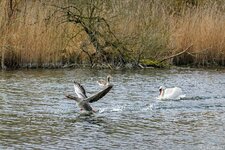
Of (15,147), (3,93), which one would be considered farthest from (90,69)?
(15,147)

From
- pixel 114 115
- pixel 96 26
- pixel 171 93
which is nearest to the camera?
pixel 114 115

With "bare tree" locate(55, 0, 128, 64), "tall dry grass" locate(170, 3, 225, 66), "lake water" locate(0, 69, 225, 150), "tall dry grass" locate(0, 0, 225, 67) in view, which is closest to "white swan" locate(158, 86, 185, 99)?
"lake water" locate(0, 69, 225, 150)

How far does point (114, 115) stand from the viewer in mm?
10906

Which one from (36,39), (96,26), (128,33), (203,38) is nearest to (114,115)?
(36,39)

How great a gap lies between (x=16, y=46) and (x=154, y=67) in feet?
14.1

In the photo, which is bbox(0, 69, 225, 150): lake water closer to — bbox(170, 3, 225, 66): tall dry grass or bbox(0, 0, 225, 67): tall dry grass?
bbox(0, 0, 225, 67): tall dry grass

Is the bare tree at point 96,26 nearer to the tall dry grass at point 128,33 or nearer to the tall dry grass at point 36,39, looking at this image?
the tall dry grass at point 128,33

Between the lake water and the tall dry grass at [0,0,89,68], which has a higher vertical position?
the tall dry grass at [0,0,89,68]

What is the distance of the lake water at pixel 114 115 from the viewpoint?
8.74m

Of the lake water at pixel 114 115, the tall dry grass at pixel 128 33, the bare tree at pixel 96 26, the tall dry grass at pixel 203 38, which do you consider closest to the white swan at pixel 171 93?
the lake water at pixel 114 115

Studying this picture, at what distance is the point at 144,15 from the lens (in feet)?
65.4

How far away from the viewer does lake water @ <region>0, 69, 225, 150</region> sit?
8.74 metres

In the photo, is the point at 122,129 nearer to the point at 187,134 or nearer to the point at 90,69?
the point at 187,134

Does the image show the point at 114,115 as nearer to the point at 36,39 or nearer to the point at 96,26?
the point at 36,39
